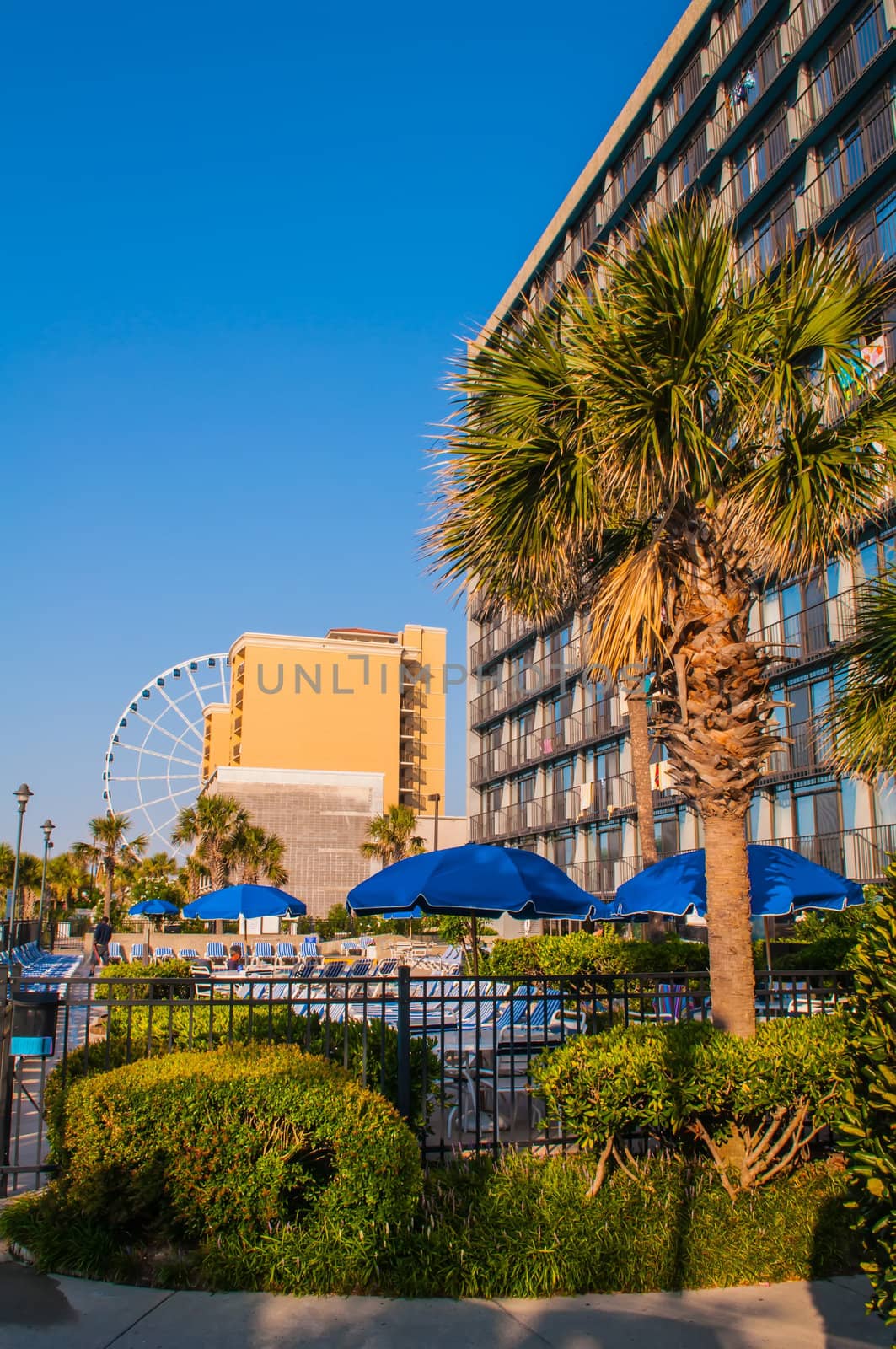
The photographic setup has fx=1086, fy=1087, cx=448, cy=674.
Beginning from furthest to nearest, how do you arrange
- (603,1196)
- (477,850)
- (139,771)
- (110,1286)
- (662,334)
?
1. (139,771)
2. (477,850)
3. (662,334)
4. (603,1196)
5. (110,1286)

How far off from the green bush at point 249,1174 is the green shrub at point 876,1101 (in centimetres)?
275

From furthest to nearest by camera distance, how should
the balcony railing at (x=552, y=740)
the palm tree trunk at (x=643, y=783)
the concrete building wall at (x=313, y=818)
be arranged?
the concrete building wall at (x=313, y=818) < the balcony railing at (x=552, y=740) < the palm tree trunk at (x=643, y=783)

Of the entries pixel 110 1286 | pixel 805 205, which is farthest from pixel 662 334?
pixel 805 205

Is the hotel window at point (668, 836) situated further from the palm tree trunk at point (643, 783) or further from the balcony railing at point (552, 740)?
the palm tree trunk at point (643, 783)

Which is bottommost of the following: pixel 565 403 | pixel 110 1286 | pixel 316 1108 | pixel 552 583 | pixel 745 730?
pixel 110 1286

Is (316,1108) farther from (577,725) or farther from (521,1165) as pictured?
(577,725)

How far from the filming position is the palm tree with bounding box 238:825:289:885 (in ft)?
184

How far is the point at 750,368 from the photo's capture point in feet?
26.5

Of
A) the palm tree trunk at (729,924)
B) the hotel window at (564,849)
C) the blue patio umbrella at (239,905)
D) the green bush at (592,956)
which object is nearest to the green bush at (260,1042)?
the palm tree trunk at (729,924)

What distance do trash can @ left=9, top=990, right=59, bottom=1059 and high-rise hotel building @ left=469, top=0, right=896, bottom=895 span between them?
562cm

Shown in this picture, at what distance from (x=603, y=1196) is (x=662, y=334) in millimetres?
5656

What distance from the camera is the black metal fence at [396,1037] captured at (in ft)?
23.9

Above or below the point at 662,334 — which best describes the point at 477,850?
below

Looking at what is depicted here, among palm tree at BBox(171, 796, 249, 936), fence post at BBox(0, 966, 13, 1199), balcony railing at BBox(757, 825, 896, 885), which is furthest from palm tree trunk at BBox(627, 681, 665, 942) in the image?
palm tree at BBox(171, 796, 249, 936)
